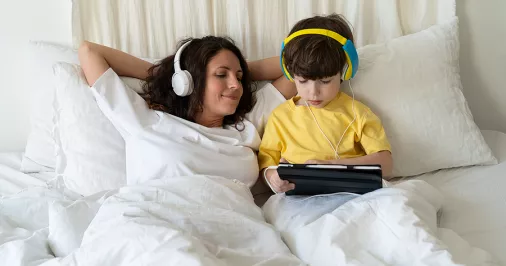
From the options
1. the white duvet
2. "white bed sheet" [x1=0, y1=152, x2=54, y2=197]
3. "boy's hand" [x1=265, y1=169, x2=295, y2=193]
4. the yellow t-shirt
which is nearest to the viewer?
the white duvet

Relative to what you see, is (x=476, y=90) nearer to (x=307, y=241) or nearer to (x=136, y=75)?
(x=307, y=241)

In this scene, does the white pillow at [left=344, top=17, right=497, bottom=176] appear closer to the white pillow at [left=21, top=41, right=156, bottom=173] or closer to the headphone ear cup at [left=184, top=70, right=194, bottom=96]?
the headphone ear cup at [left=184, top=70, right=194, bottom=96]

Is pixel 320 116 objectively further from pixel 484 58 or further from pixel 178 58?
pixel 484 58

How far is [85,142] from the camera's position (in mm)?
1396

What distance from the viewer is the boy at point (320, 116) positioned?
49.0 inches

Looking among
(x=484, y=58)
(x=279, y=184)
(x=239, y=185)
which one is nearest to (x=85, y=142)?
(x=239, y=185)

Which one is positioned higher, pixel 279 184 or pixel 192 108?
pixel 192 108

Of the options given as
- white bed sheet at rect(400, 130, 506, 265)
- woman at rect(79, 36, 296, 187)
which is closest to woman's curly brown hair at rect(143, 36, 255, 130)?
woman at rect(79, 36, 296, 187)

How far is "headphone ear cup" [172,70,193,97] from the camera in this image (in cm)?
136

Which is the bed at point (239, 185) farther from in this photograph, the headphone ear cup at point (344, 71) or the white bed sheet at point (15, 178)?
the headphone ear cup at point (344, 71)

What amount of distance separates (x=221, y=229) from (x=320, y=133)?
0.43m

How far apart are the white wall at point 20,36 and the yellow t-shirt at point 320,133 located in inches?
31.3

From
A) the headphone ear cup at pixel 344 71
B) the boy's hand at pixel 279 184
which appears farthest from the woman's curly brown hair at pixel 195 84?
the headphone ear cup at pixel 344 71

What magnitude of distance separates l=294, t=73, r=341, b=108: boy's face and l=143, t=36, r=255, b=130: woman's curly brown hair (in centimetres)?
23
